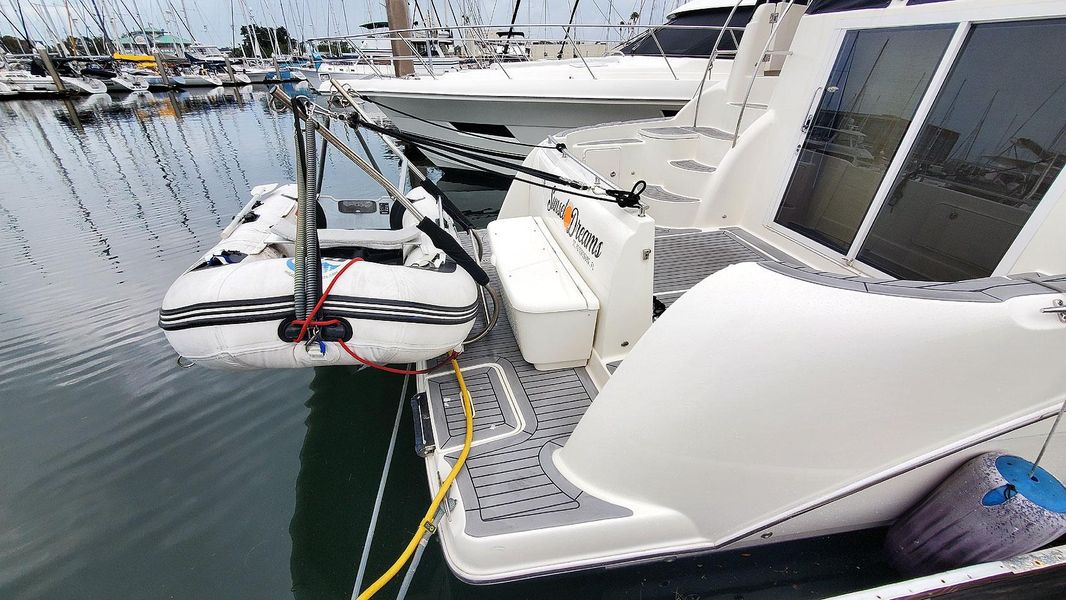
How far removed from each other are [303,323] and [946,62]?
10.6ft

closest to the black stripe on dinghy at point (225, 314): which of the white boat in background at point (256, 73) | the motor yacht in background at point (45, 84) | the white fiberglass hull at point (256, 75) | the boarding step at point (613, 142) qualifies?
the boarding step at point (613, 142)

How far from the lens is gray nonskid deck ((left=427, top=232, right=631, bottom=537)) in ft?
5.24

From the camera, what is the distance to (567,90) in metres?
7.33

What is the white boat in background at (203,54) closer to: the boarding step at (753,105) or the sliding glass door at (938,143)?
the boarding step at (753,105)

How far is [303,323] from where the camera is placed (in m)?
1.75

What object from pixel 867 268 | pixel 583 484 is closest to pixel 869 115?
pixel 867 268

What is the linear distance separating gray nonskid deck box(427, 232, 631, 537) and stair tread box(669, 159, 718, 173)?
8.46ft

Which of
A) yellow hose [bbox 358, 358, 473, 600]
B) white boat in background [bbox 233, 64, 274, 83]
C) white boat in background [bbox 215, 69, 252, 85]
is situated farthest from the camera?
white boat in background [bbox 233, 64, 274, 83]

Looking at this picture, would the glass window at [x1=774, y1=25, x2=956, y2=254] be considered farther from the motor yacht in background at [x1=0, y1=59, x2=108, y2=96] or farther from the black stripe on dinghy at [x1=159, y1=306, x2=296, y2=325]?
the motor yacht in background at [x1=0, y1=59, x2=108, y2=96]

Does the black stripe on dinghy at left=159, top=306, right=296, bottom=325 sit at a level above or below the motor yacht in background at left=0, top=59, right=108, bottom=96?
above

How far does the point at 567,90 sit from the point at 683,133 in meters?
3.53

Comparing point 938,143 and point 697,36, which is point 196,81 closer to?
point 697,36

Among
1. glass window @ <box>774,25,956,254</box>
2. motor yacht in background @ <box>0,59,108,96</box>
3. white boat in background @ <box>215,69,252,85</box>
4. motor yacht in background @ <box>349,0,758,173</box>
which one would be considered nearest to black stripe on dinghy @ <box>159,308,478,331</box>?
glass window @ <box>774,25,956,254</box>

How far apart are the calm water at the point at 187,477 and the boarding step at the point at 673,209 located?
2.59 meters
